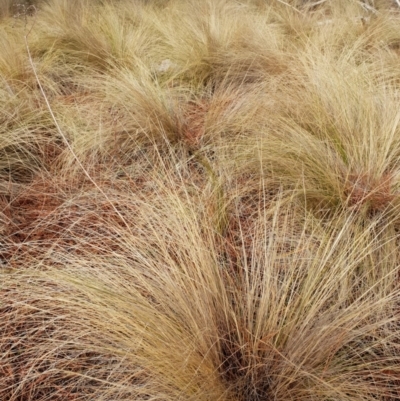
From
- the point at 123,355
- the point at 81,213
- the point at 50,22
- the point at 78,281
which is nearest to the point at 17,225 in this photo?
the point at 81,213

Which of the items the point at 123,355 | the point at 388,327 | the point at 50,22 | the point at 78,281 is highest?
the point at 50,22

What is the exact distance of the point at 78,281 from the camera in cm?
104

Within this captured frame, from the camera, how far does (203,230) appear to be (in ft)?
4.44

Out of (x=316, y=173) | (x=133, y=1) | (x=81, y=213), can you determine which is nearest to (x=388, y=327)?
(x=316, y=173)

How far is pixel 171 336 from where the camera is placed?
93 centimetres

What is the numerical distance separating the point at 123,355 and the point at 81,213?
687 millimetres

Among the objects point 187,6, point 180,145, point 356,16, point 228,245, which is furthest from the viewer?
point 187,6

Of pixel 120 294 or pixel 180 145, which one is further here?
pixel 180 145

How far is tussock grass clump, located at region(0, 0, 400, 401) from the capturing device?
36.9 inches

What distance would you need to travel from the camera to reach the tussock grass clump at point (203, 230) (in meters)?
0.94

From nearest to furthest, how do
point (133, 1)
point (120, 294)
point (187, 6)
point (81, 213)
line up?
point (120, 294), point (81, 213), point (187, 6), point (133, 1)

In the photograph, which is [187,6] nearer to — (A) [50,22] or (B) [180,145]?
(A) [50,22]

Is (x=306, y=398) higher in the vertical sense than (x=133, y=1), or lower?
lower

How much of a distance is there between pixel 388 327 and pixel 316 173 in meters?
0.66
